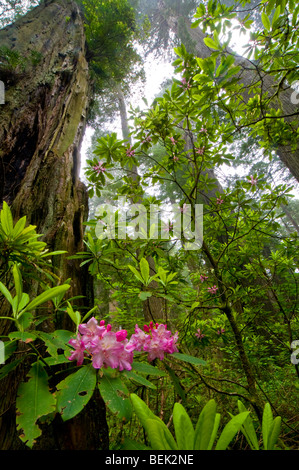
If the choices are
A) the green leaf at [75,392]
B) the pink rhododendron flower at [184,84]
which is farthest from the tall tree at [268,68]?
the green leaf at [75,392]

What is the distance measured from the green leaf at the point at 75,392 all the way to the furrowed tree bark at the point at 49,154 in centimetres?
27

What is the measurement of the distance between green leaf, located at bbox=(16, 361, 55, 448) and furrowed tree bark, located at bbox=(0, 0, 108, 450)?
0.26m

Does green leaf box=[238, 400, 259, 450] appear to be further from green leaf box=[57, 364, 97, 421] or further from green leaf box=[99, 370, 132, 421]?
green leaf box=[57, 364, 97, 421]

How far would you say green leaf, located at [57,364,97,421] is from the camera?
0.60 meters

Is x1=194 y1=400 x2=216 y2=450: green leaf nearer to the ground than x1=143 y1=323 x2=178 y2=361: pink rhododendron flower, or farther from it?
nearer to the ground

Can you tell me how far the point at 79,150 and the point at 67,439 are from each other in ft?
7.67

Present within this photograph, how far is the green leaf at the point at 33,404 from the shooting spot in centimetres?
56

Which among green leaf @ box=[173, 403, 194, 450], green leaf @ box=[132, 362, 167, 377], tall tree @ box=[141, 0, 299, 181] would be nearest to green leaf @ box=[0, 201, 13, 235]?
green leaf @ box=[132, 362, 167, 377]

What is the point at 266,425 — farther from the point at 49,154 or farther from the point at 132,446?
the point at 49,154

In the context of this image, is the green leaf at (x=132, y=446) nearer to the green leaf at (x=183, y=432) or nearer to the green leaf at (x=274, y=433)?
the green leaf at (x=183, y=432)

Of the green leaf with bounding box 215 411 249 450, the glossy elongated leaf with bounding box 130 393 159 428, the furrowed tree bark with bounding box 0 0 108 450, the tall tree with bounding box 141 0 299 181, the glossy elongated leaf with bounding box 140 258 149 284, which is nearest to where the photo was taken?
the green leaf with bounding box 215 411 249 450

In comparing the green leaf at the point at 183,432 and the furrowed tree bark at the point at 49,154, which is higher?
the furrowed tree bark at the point at 49,154

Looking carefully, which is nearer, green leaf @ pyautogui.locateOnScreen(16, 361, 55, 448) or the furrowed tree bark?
green leaf @ pyautogui.locateOnScreen(16, 361, 55, 448)
